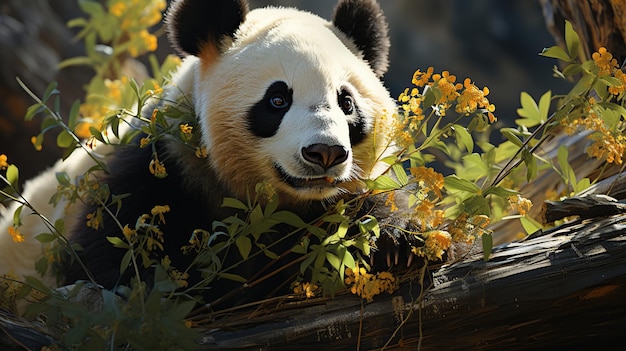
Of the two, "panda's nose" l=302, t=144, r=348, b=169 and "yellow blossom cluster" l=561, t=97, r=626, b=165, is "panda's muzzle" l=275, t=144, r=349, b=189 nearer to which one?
"panda's nose" l=302, t=144, r=348, b=169

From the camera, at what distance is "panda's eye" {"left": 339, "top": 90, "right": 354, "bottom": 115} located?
2508 mm

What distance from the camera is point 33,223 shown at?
10.9ft

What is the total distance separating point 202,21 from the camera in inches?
106

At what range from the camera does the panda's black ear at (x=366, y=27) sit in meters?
2.83

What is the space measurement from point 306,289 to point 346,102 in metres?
0.67

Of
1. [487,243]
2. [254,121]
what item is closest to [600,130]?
[487,243]

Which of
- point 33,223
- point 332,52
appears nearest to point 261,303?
point 332,52

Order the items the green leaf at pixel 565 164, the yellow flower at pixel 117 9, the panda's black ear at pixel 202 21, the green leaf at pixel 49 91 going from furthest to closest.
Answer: the yellow flower at pixel 117 9, the green leaf at pixel 565 164, the panda's black ear at pixel 202 21, the green leaf at pixel 49 91

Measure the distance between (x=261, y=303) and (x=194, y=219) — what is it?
519 mm

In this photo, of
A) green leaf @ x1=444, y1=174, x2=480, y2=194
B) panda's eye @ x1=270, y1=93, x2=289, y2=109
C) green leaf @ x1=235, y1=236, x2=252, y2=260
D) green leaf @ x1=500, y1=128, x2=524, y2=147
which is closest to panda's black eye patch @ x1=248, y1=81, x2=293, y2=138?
panda's eye @ x1=270, y1=93, x2=289, y2=109

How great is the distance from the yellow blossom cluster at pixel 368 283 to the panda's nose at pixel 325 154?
1.07 feet

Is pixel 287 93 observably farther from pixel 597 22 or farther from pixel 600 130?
pixel 597 22

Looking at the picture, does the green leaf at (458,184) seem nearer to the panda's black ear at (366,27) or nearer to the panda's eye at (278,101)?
the panda's eye at (278,101)

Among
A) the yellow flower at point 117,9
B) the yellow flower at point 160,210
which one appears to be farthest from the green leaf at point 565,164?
the yellow flower at point 117,9
